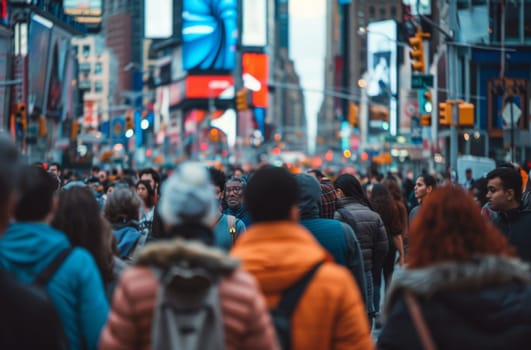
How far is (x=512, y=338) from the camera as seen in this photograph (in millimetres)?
4988

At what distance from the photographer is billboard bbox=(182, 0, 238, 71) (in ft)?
613

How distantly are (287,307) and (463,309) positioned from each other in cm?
71

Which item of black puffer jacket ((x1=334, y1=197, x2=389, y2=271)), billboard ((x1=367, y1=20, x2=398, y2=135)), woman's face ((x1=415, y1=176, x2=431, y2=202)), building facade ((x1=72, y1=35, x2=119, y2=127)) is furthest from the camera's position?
building facade ((x1=72, y1=35, x2=119, y2=127))

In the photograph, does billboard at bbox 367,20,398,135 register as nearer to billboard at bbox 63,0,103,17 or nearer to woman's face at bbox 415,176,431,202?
billboard at bbox 63,0,103,17

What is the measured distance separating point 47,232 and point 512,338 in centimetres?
211

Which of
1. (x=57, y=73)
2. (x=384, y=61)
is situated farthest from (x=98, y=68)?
(x=57, y=73)

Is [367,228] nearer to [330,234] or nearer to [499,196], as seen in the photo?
[499,196]

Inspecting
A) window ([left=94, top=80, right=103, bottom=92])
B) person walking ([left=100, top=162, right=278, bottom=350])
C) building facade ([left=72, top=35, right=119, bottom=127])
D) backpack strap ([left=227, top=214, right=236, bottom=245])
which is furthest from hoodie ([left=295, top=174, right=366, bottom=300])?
window ([left=94, top=80, right=103, bottom=92])

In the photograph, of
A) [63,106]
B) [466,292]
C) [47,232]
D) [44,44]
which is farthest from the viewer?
[63,106]

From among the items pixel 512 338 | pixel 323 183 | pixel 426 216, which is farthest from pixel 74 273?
pixel 323 183

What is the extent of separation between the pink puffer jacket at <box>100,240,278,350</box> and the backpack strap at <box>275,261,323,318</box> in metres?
0.28

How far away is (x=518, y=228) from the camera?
870 cm

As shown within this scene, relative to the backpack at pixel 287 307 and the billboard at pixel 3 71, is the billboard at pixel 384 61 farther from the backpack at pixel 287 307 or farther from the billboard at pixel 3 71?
the backpack at pixel 287 307

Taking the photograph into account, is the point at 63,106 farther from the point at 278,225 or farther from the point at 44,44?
the point at 278,225
